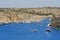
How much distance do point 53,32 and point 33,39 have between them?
6.91 metres

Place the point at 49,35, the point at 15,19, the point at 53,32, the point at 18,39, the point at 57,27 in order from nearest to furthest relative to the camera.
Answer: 1. the point at 18,39
2. the point at 49,35
3. the point at 53,32
4. the point at 57,27
5. the point at 15,19

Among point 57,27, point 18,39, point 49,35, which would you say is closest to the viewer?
point 18,39

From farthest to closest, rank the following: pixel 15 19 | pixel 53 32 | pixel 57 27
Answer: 1. pixel 15 19
2. pixel 57 27
3. pixel 53 32

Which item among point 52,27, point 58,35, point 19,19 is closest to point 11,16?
point 19,19

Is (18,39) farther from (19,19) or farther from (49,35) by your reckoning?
(19,19)

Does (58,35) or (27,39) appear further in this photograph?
(58,35)

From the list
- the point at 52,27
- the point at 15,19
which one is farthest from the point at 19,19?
the point at 52,27

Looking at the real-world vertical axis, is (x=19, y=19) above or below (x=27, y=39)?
below

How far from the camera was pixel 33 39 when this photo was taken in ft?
119

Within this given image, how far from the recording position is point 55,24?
147 ft

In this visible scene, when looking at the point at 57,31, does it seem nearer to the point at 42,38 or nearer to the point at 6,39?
the point at 42,38

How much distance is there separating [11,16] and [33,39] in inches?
1416

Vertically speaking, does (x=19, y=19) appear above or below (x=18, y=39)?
below

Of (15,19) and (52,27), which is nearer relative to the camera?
(52,27)
